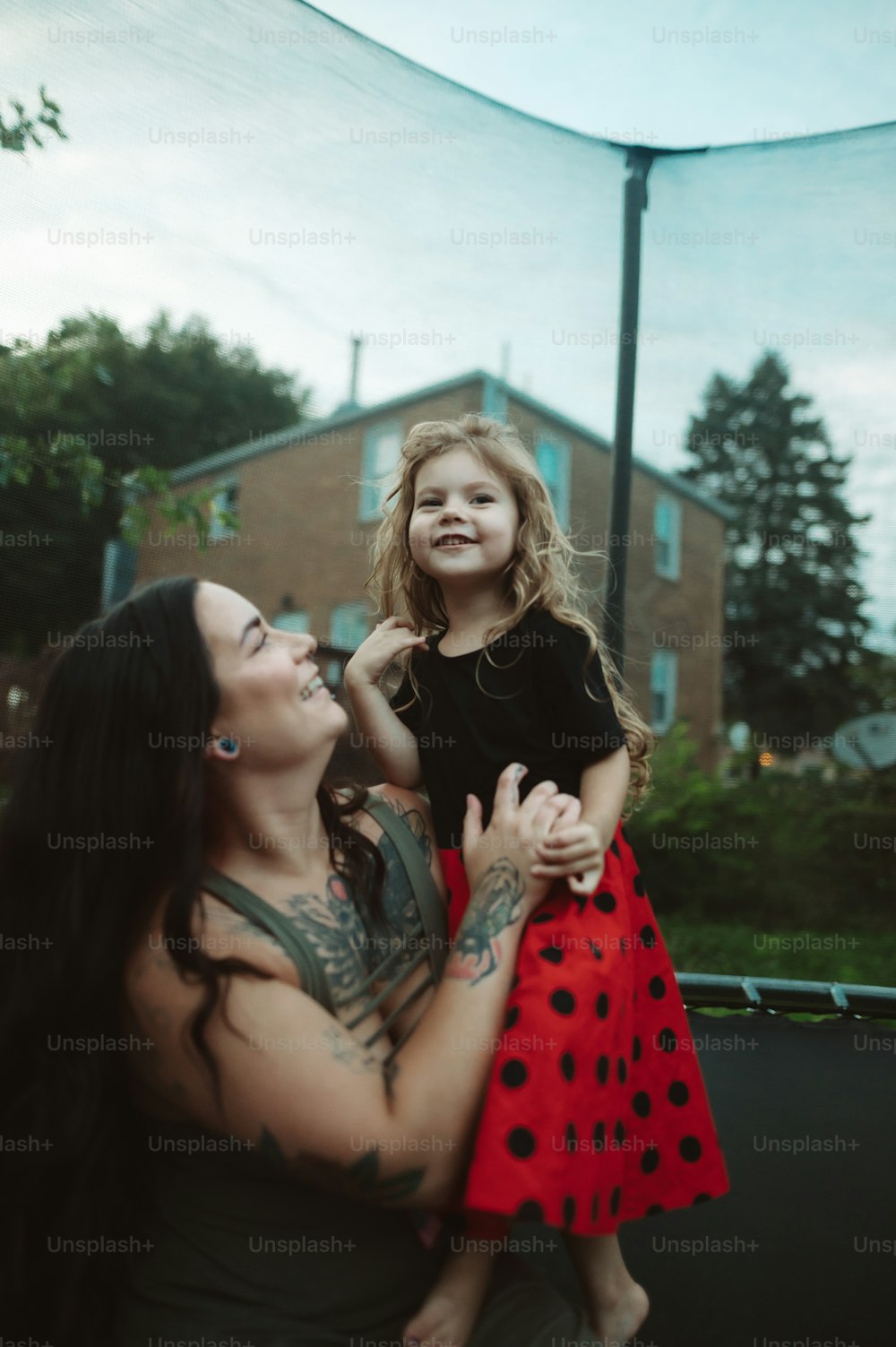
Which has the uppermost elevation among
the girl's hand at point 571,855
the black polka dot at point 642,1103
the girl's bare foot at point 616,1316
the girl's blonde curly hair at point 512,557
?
the girl's blonde curly hair at point 512,557

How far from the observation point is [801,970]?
164 inches

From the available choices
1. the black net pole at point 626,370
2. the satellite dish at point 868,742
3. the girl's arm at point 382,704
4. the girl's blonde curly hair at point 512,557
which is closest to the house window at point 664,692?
the satellite dish at point 868,742

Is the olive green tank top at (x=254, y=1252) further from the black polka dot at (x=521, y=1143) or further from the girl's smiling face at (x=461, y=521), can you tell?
the girl's smiling face at (x=461, y=521)

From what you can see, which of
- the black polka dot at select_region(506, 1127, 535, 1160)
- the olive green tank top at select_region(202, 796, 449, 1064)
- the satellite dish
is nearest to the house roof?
the satellite dish

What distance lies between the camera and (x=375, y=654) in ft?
3.99

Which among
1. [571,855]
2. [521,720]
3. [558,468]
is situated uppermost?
[558,468]

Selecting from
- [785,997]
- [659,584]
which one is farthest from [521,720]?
[659,584]

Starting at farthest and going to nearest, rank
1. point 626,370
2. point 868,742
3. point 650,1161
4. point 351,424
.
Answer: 1. point 868,742
2. point 351,424
3. point 626,370
4. point 650,1161

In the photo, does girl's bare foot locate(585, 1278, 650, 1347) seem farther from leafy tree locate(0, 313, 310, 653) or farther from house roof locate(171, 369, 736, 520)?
house roof locate(171, 369, 736, 520)

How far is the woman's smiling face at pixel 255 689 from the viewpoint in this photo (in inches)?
36.6

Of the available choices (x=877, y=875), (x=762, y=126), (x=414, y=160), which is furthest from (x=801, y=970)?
(x=414, y=160)

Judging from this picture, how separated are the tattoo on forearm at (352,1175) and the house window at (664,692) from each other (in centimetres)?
403

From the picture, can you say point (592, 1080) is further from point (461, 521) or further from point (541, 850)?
point (461, 521)

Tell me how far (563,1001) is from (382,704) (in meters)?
0.45
